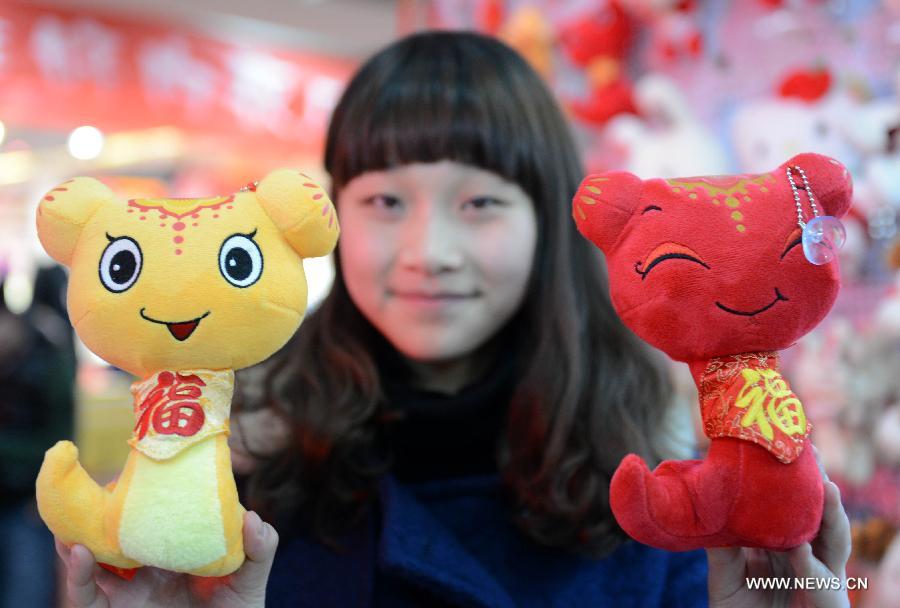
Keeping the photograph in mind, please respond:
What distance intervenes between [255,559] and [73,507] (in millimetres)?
137

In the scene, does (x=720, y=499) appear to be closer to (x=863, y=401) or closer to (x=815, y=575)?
(x=815, y=575)

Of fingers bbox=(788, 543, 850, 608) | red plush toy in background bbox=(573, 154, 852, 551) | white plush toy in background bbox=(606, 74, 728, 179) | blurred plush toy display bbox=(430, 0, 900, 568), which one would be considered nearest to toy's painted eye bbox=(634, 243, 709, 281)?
red plush toy in background bbox=(573, 154, 852, 551)

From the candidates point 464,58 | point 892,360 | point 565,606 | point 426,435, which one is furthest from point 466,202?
point 892,360

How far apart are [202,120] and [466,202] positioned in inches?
109

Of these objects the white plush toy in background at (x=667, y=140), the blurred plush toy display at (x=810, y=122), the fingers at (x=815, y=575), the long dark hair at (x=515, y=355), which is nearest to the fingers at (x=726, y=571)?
the fingers at (x=815, y=575)

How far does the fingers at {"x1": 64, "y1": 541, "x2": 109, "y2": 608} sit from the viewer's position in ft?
1.99

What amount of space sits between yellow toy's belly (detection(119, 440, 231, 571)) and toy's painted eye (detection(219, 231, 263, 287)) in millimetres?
128

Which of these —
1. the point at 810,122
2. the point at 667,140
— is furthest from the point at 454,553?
the point at 667,140

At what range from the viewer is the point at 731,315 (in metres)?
0.60

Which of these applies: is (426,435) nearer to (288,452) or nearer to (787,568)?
(288,452)

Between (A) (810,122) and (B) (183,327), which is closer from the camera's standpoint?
(B) (183,327)

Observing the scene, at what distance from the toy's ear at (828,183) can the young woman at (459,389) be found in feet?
1.28

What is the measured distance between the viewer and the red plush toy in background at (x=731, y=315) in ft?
1.95

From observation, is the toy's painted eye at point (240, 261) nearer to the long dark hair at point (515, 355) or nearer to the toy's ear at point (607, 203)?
the toy's ear at point (607, 203)
